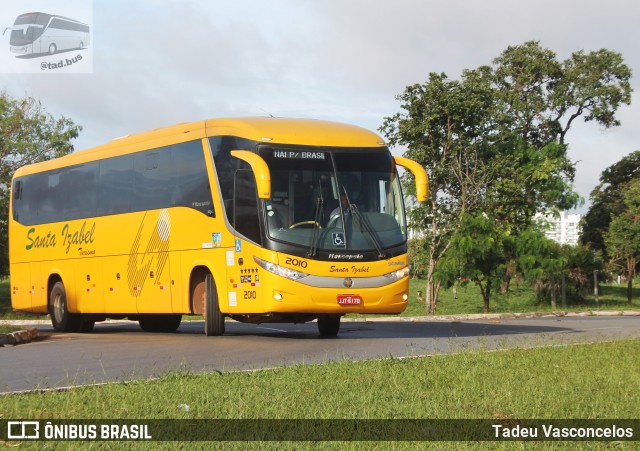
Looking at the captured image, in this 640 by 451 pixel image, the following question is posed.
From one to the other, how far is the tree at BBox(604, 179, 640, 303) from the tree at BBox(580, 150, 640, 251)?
233 inches

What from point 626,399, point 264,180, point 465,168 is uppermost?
point 465,168

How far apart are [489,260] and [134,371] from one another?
107 feet

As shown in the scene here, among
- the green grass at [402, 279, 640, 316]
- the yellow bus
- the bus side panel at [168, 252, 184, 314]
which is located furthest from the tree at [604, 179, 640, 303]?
the bus side panel at [168, 252, 184, 314]

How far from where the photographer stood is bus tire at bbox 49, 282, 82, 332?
25.2 m

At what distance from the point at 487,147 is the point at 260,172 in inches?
1186

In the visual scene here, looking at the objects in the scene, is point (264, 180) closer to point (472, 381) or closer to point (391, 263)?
point (391, 263)

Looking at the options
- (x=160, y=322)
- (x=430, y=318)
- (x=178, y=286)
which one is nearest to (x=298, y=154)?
(x=178, y=286)

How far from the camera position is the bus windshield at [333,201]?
18281 millimetres

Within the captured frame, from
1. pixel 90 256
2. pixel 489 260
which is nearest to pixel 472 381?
pixel 90 256

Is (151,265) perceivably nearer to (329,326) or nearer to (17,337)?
(17,337)

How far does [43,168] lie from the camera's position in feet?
88.1

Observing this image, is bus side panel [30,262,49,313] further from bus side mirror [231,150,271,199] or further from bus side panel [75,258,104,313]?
bus side mirror [231,150,271,199]

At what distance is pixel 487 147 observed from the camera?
153 ft

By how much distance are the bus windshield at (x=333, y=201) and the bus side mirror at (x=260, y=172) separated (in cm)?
36
